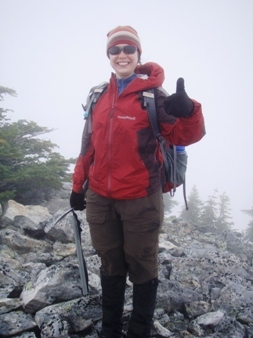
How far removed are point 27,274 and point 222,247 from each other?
32.1 ft

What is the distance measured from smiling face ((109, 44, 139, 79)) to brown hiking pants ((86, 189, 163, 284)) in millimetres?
1725

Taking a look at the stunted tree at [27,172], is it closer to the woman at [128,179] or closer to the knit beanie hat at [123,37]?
the woman at [128,179]

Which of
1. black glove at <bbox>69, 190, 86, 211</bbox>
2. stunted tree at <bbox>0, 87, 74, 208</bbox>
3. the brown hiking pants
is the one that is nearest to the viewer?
the brown hiking pants

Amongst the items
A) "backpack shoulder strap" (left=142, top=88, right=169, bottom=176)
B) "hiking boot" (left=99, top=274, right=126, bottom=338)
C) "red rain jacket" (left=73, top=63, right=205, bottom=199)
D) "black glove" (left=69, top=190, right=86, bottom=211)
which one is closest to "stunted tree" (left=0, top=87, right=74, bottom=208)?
"black glove" (left=69, top=190, right=86, bottom=211)

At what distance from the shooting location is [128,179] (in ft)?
10.8

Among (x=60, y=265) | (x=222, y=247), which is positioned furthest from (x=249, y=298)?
(x=222, y=247)

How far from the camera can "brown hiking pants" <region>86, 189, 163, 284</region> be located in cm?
333

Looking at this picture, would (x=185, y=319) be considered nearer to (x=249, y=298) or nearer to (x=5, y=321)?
(x=249, y=298)

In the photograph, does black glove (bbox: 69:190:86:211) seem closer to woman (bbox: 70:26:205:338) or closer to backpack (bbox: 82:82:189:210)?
woman (bbox: 70:26:205:338)

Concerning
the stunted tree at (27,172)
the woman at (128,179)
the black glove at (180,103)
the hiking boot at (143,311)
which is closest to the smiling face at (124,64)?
the woman at (128,179)

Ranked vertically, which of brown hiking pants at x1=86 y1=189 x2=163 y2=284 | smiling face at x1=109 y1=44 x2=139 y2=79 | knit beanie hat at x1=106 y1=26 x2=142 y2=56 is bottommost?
brown hiking pants at x1=86 y1=189 x2=163 y2=284

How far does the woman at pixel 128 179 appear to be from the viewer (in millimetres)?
3285

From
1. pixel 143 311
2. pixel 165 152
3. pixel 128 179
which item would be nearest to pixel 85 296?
pixel 143 311

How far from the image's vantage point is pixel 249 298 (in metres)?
5.57
